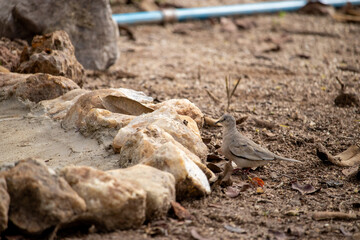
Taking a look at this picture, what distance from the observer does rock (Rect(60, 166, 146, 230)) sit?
117 inches

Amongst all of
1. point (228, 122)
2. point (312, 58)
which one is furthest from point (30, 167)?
point (312, 58)

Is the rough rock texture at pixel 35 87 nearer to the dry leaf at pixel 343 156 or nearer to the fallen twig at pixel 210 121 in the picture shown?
the fallen twig at pixel 210 121

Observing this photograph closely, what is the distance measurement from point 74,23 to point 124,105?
252cm

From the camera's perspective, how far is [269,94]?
631 cm

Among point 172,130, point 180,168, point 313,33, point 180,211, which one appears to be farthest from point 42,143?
point 313,33

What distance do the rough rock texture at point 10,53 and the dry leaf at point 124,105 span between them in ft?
6.40

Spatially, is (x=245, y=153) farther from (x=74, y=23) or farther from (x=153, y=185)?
(x=74, y=23)

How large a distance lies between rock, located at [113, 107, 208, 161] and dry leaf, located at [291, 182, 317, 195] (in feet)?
2.63

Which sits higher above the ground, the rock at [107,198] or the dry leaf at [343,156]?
the rock at [107,198]

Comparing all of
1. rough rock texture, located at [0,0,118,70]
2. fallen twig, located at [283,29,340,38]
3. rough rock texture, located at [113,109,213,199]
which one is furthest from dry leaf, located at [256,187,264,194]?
fallen twig, located at [283,29,340,38]

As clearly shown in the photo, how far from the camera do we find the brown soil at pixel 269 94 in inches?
134

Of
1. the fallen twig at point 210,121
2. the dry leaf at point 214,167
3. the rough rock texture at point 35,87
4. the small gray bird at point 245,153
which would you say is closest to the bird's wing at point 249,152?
the small gray bird at point 245,153

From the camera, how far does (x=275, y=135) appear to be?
502 cm

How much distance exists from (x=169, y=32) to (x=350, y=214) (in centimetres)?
649
